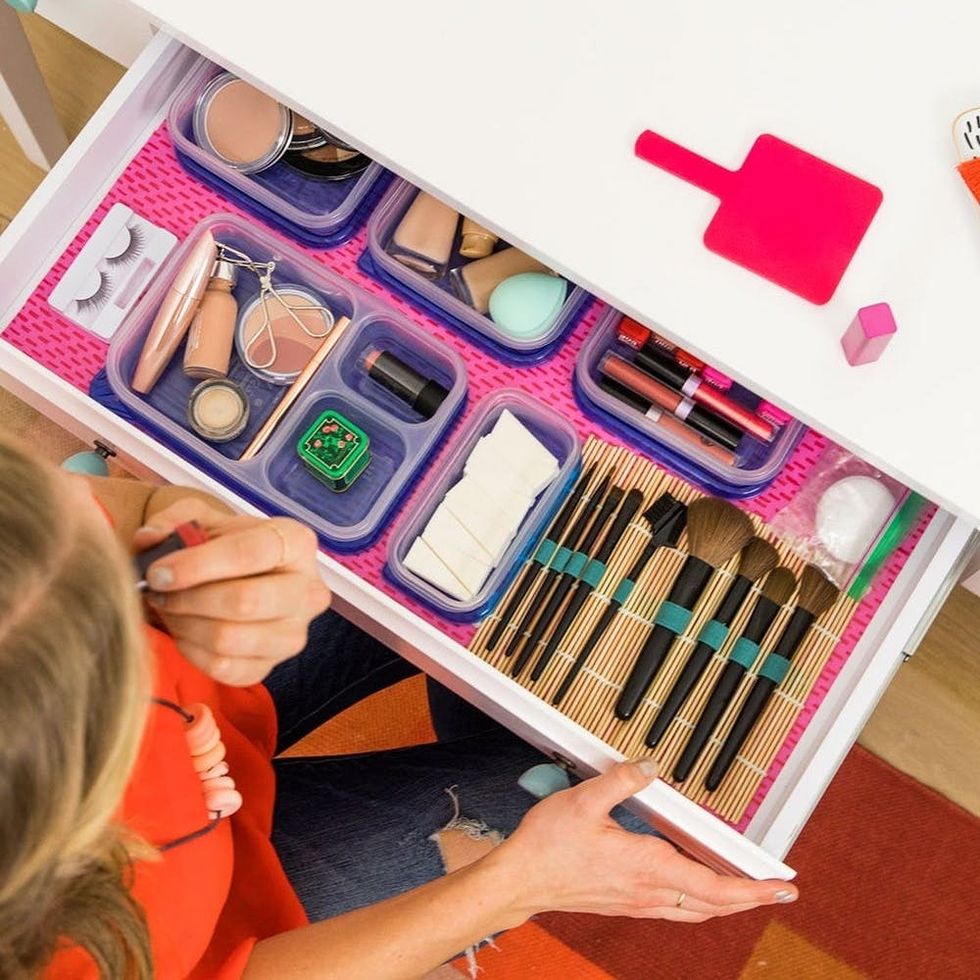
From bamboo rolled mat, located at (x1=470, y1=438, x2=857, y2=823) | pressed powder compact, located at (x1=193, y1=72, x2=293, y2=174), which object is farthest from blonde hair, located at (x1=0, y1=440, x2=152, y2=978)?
pressed powder compact, located at (x1=193, y1=72, x2=293, y2=174)

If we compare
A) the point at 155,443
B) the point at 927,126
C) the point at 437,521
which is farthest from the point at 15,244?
the point at 927,126

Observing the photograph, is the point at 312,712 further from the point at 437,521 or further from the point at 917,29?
the point at 917,29

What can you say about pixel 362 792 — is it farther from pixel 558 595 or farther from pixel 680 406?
pixel 680 406

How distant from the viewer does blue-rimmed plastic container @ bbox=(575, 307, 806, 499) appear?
2.77 ft

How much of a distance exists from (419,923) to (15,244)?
0.59m

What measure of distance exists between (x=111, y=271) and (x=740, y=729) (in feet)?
2.05

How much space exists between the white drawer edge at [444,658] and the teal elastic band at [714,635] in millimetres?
126

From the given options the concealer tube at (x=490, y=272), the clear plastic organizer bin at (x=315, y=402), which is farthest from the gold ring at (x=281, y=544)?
the concealer tube at (x=490, y=272)

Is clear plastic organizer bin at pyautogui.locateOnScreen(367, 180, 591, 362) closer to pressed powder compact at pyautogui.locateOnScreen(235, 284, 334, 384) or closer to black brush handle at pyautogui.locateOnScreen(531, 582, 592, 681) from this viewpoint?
pressed powder compact at pyautogui.locateOnScreen(235, 284, 334, 384)

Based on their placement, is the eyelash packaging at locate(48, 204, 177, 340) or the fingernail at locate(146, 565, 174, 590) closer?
the fingernail at locate(146, 565, 174, 590)

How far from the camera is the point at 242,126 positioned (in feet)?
3.00

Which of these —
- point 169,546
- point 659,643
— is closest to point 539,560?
point 659,643

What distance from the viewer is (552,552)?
0.84 meters

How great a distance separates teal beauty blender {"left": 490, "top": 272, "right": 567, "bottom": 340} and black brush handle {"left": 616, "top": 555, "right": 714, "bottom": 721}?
8.6 inches
